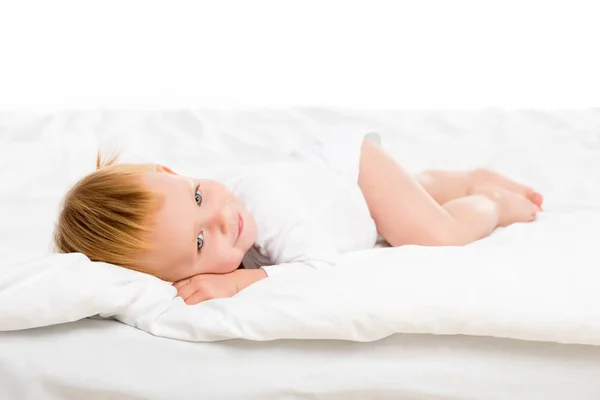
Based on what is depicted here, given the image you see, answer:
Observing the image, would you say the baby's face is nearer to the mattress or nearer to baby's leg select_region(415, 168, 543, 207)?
the mattress

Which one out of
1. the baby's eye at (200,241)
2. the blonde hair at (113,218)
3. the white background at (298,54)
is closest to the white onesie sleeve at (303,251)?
the baby's eye at (200,241)

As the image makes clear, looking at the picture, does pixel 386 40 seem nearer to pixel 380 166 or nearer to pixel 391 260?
pixel 380 166

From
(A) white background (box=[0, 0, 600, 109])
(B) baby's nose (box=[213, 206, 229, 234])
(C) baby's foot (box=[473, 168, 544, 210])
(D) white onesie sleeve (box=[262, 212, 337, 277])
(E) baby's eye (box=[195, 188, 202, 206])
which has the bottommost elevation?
(D) white onesie sleeve (box=[262, 212, 337, 277])

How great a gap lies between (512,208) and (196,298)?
71cm

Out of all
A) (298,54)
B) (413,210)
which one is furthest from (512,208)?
(298,54)

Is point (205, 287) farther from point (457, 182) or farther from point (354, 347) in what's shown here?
point (457, 182)

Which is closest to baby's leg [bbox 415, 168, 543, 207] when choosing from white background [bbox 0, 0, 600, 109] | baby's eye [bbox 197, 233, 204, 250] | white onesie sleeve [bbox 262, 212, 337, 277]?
white onesie sleeve [bbox 262, 212, 337, 277]

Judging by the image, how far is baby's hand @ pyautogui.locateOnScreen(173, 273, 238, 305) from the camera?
51.8 inches

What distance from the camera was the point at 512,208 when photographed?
5.42 feet

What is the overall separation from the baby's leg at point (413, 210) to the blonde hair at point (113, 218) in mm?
507

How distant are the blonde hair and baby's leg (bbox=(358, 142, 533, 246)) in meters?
0.51

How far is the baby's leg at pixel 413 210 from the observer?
1.55 m

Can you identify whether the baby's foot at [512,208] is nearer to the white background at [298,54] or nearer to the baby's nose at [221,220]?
the baby's nose at [221,220]

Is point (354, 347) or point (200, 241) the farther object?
point (200, 241)
